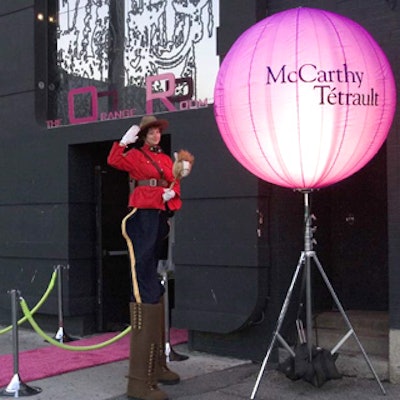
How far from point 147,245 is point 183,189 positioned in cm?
144

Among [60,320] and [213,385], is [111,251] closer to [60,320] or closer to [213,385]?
[60,320]

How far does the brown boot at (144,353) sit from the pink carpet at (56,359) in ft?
3.68

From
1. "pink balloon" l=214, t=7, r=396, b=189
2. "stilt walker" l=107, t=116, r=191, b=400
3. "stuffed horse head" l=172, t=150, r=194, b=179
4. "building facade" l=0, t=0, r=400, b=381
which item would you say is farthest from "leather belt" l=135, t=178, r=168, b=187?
"building facade" l=0, t=0, r=400, b=381

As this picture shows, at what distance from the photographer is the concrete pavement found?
5.06 m

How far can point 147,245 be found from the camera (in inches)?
200

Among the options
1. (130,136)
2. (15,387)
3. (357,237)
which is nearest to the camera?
(130,136)

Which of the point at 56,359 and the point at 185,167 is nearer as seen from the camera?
the point at 185,167

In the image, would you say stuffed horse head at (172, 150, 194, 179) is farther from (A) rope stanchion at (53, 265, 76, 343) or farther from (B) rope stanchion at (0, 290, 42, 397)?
(A) rope stanchion at (53, 265, 76, 343)

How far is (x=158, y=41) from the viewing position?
23.2ft

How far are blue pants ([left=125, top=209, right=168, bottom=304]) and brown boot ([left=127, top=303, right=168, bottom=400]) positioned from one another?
0.31 ft

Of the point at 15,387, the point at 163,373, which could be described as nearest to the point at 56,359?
the point at 15,387

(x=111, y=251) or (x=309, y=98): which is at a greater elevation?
(x=309, y=98)

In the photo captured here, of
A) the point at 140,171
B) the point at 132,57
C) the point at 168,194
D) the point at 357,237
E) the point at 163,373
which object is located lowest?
the point at 163,373

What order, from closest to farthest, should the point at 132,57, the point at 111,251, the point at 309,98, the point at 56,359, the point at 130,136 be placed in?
the point at 309,98
the point at 130,136
the point at 56,359
the point at 132,57
the point at 111,251
